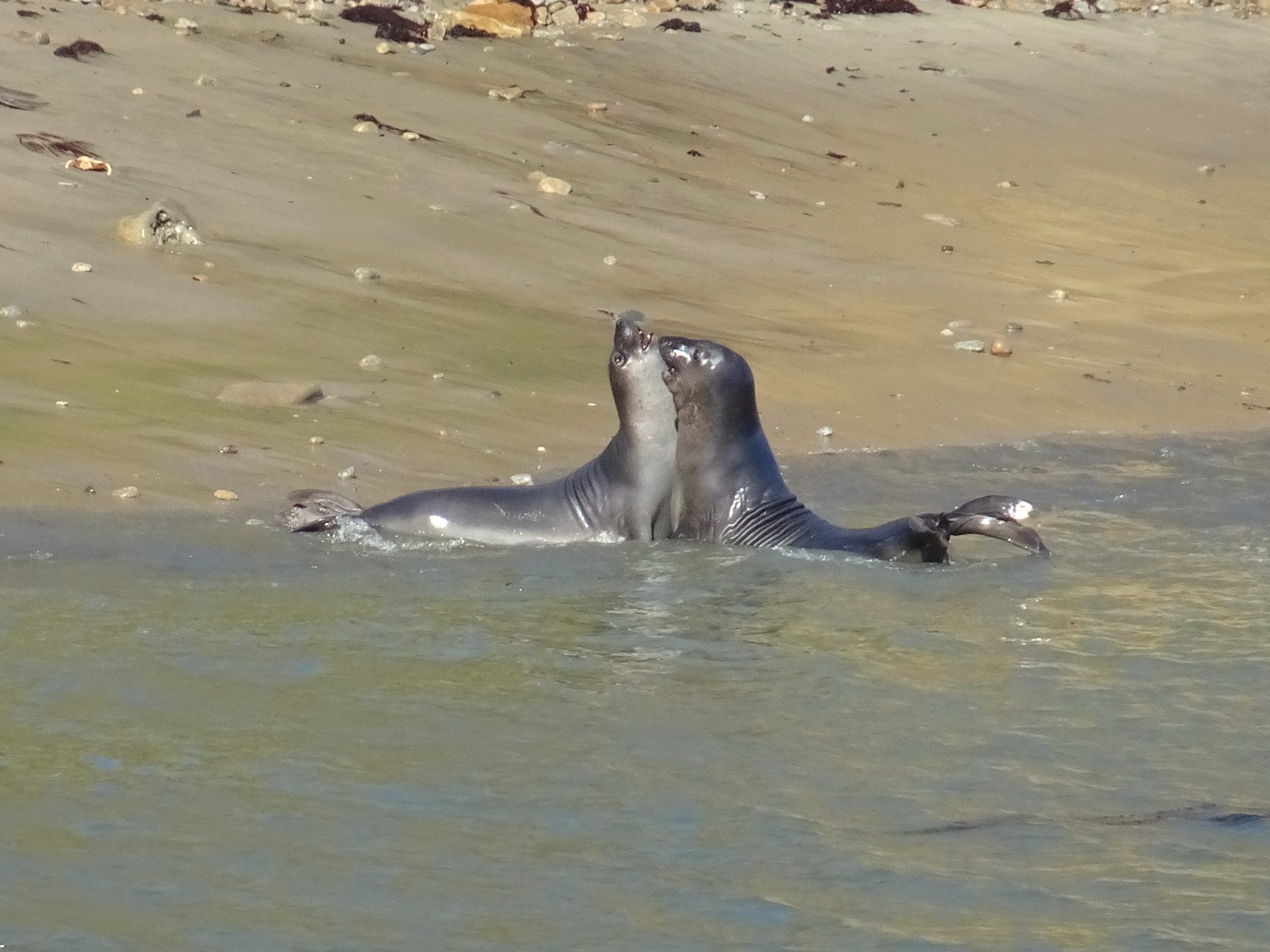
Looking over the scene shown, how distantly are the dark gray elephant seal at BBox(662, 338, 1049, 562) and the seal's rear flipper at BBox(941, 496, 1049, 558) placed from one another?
175mm

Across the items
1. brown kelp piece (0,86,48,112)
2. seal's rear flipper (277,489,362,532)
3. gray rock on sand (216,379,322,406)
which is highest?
brown kelp piece (0,86,48,112)

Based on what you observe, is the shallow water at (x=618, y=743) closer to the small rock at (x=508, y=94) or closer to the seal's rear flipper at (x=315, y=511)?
the seal's rear flipper at (x=315, y=511)

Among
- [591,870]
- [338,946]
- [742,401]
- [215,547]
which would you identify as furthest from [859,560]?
[338,946]

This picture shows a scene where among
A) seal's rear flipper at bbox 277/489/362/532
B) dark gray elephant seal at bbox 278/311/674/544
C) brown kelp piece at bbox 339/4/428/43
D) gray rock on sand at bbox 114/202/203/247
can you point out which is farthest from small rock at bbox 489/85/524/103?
seal's rear flipper at bbox 277/489/362/532

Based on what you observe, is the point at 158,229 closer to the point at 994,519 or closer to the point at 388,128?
the point at 388,128

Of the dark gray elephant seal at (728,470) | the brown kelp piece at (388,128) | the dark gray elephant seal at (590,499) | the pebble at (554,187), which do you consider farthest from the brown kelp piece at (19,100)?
the dark gray elephant seal at (728,470)

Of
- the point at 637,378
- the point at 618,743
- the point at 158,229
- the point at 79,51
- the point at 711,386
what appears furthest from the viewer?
the point at 79,51

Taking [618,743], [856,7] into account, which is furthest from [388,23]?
[618,743]

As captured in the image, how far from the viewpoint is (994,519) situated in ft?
22.5

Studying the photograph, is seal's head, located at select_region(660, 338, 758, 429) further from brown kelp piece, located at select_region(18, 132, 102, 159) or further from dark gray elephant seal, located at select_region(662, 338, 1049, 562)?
brown kelp piece, located at select_region(18, 132, 102, 159)

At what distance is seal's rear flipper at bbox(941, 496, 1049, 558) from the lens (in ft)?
22.5

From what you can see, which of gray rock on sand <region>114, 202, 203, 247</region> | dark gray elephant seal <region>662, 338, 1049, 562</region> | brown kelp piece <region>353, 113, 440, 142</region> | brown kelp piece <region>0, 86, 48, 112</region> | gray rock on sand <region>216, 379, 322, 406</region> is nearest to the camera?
dark gray elephant seal <region>662, 338, 1049, 562</region>

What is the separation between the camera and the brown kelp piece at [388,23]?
628 inches

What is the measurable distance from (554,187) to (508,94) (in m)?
2.46
